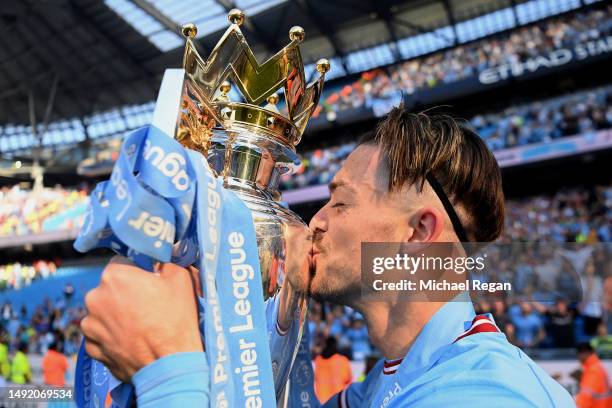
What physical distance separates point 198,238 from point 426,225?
1.77 feet

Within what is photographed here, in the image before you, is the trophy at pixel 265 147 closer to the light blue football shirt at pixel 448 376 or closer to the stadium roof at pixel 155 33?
the light blue football shirt at pixel 448 376

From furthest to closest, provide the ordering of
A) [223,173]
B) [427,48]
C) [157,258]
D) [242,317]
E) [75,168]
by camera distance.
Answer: [75,168], [427,48], [223,173], [242,317], [157,258]

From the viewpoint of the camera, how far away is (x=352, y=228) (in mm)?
1118

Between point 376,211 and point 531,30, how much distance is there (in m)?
14.1

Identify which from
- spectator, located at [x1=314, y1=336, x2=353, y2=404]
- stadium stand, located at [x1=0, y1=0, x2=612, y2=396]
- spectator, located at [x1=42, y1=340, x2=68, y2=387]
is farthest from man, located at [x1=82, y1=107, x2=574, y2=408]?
stadium stand, located at [x1=0, y1=0, x2=612, y2=396]

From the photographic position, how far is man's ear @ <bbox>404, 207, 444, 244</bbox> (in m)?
1.09

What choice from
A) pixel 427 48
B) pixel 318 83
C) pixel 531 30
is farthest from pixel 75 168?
pixel 318 83

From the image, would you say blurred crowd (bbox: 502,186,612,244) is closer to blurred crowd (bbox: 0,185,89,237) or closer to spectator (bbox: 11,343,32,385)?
spectator (bbox: 11,343,32,385)

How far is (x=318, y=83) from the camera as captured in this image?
112cm

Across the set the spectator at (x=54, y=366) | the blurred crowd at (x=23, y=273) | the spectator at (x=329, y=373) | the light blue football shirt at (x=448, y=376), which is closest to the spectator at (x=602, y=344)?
the spectator at (x=329, y=373)

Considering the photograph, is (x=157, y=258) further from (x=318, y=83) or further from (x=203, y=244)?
(x=318, y=83)

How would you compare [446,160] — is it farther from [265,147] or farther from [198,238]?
[198,238]

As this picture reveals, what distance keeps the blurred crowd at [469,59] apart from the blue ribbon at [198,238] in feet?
43.8

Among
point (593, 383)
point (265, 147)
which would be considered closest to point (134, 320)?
point (265, 147)
